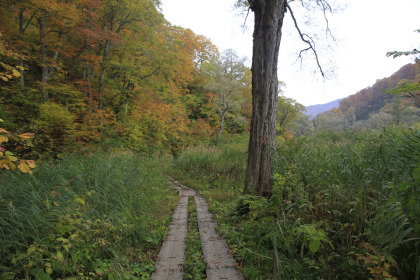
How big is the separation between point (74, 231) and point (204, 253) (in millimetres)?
1661

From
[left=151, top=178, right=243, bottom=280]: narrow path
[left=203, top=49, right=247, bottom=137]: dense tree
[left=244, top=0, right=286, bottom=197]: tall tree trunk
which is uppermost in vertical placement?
[left=203, top=49, right=247, bottom=137]: dense tree

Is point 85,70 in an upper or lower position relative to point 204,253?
upper

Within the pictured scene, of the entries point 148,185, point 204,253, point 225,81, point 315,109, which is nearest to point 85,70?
point 148,185

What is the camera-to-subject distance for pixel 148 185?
5867 millimetres

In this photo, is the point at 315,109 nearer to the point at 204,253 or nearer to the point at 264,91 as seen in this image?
the point at 264,91

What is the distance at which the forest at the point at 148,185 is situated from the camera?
1.87 metres

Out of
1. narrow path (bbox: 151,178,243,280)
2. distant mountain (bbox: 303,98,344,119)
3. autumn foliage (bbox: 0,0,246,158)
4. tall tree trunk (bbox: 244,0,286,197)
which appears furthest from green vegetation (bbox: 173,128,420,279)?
distant mountain (bbox: 303,98,344,119)

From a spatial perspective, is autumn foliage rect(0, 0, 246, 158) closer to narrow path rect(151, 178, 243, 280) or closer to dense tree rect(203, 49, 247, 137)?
narrow path rect(151, 178, 243, 280)

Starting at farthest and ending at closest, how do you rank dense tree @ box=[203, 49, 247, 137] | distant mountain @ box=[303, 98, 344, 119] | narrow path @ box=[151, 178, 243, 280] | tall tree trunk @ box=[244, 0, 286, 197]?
distant mountain @ box=[303, 98, 344, 119]
dense tree @ box=[203, 49, 247, 137]
tall tree trunk @ box=[244, 0, 286, 197]
narrow path @ box=[151, 178, 243, 280]

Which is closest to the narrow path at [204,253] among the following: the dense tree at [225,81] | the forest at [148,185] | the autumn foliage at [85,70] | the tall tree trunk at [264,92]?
the forest at [148,185]

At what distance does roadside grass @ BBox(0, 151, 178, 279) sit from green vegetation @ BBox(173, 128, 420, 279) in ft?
4.52

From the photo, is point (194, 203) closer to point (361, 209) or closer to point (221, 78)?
point (361, 209)

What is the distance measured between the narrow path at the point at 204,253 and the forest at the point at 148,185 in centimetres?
13

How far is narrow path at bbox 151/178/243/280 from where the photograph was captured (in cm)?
226
